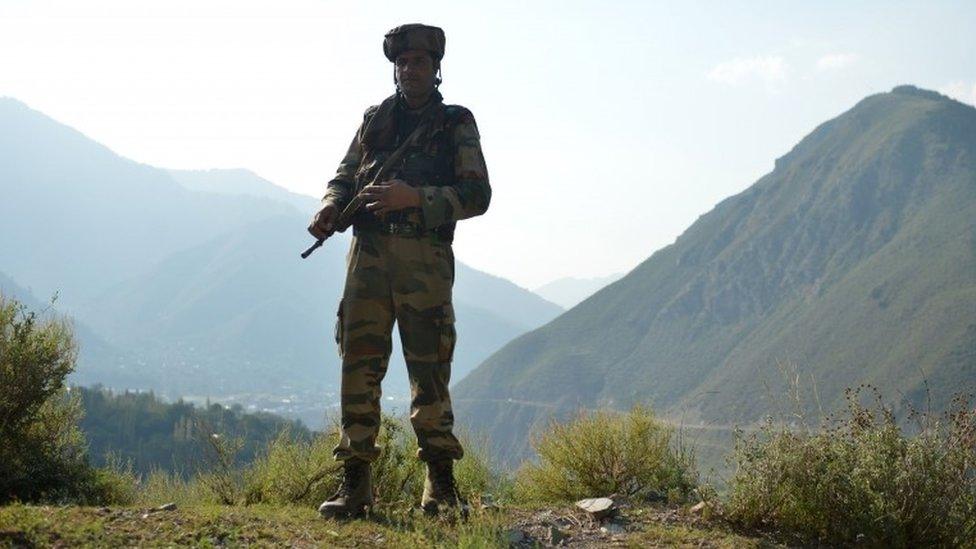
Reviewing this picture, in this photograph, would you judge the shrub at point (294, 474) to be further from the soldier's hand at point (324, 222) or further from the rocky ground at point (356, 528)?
the soldier's hand at point (324, 222)

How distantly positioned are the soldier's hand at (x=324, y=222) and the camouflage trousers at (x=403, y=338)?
269 millimetres

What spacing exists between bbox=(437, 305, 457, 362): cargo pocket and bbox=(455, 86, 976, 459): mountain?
7392 cm

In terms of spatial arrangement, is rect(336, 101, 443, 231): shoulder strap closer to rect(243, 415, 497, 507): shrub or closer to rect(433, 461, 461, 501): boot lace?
rect(433, 461, 461, 501): boot lace

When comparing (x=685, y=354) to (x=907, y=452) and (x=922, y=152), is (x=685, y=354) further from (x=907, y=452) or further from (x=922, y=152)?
Answer: (x=907, y=452)

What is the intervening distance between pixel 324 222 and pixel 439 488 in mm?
1633

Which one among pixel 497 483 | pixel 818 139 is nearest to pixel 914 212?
pixel 818 139

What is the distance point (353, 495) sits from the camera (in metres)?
4.81

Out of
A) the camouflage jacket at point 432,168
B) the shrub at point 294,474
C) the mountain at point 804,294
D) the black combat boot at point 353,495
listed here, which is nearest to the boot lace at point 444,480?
the black combat boot at point 353,495

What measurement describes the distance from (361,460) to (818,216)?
151 m

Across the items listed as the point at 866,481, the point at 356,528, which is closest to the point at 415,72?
the point at 356,528

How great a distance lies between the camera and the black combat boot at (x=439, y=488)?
4766mm

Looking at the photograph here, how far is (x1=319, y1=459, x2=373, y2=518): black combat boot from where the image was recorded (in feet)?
15.6

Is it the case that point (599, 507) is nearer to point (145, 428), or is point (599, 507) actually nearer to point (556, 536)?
point (556, 536)

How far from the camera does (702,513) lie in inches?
200
